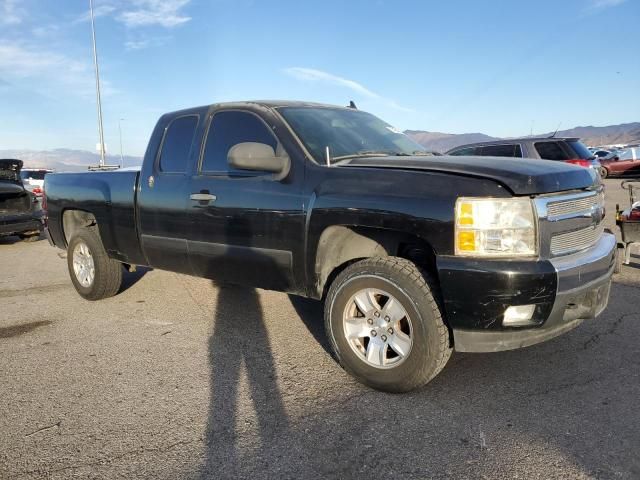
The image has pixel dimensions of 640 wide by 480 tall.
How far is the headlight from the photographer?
2834mm

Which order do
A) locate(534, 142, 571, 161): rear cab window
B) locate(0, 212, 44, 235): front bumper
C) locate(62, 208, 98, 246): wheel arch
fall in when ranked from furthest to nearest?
locate(534, 142, 571, 161): rear cab window
locate(0, 212, 44, 235): front bumper
locate(62, 208, 98, 246): wheel arch

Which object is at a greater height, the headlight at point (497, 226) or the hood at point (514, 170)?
the hood at point (514, 170)

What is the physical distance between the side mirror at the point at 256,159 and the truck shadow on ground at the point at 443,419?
1.41 metres

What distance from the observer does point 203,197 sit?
13.6 ft

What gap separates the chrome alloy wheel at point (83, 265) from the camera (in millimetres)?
5516

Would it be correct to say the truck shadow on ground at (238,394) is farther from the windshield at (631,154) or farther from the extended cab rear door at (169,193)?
the windshield at (631,154)

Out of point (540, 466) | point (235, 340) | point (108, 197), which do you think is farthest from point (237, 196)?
point (540, 466)

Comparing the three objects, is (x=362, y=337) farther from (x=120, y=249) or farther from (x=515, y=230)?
(x=120, y=249)

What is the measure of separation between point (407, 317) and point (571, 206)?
3.99 feet

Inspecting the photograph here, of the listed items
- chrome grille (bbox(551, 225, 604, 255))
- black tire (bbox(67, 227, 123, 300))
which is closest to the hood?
chrome grille (bbox(551, 225, 604, 255))

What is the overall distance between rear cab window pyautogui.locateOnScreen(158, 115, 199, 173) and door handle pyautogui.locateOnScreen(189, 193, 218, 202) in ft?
1.11

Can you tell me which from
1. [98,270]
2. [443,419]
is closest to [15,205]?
[98,270]

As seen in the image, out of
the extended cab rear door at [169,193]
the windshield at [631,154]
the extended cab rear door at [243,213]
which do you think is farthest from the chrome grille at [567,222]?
the windshield at [631,154]

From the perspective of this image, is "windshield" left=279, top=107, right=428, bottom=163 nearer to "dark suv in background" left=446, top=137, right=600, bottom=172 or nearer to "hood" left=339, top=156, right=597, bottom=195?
"hood" left=339, top=156, right=597, bottom=195
